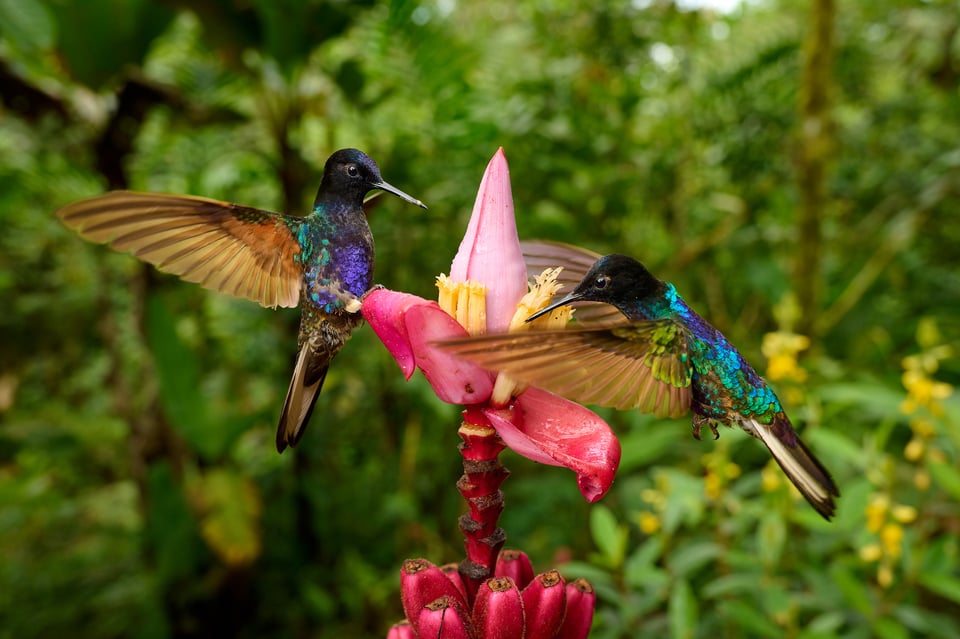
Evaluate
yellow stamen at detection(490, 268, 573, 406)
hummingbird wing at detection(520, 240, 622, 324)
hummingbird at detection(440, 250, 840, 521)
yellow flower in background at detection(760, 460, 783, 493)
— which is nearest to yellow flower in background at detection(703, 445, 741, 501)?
yellow flower in background at detection(760, 460, 783, 493)

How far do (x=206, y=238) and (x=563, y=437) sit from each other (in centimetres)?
31

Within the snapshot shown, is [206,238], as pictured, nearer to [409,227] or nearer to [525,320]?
[525,320]

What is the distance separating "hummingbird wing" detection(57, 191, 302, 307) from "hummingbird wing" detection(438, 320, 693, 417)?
0.74 feet

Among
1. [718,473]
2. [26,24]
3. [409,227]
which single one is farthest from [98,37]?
[718,473]

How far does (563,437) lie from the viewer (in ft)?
1.27

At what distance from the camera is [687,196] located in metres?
2.38

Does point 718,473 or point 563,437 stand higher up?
point 563,437

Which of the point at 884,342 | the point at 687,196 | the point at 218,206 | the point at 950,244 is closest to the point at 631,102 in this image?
the point at 687,196

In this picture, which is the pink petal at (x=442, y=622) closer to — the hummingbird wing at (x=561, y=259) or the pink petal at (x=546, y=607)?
the pink petal at (x=546, y=607)

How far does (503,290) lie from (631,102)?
5.69 feet

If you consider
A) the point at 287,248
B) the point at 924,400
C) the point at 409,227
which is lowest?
the point at 924,400

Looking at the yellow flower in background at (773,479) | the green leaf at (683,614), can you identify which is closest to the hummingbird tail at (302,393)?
the green leaf at (683,614)

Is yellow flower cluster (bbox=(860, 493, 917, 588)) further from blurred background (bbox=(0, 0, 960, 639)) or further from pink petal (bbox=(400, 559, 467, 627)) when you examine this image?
pink petal (bbox=(400, 559, 467, 627))

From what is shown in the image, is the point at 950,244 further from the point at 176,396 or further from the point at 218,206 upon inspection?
the point at 218,206
